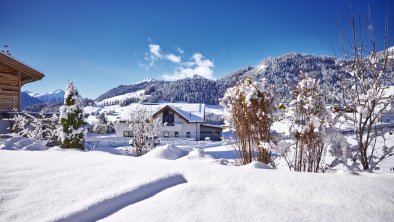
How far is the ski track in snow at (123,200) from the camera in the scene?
2139 mm

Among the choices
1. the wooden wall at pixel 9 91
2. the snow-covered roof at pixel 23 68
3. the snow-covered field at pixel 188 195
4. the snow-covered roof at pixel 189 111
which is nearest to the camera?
the snow-covered field at pixel 188 195

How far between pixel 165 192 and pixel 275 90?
378cm

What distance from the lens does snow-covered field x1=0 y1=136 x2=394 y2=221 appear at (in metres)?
2.07

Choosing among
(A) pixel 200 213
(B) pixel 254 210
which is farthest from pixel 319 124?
(A) pixel 200 213

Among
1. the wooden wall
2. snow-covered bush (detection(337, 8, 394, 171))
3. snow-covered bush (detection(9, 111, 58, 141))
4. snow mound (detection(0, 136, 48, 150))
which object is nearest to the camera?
snow-covered bush (detection(337, 8, 394, 171))

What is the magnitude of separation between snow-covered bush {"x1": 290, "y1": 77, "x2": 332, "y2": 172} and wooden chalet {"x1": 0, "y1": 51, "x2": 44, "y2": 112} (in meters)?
15.4

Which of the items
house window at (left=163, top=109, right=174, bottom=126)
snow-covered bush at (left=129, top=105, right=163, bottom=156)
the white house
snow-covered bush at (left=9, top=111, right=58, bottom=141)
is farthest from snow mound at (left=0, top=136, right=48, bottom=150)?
house window at (left=163, top=109, right=174, bottom=126)

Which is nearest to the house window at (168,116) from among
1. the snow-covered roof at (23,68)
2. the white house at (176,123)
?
the white house at (176,123)

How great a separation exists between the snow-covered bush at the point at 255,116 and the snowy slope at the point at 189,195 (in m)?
1.98

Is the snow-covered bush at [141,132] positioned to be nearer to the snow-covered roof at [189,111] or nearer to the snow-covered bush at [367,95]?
the snow-covered bush at [367,95]

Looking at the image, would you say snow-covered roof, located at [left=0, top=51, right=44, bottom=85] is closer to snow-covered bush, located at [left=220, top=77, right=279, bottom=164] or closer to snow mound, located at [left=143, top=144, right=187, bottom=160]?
snow mound, located at [left=143, top=144, right=187, bottom=160]

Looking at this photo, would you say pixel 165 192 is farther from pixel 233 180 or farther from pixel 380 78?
pixel 380 78

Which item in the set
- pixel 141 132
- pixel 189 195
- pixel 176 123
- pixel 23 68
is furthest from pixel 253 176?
pixel 176 123

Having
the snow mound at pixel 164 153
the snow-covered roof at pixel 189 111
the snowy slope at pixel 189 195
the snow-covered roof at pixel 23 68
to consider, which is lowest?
the snow mound at pixel 164 153
